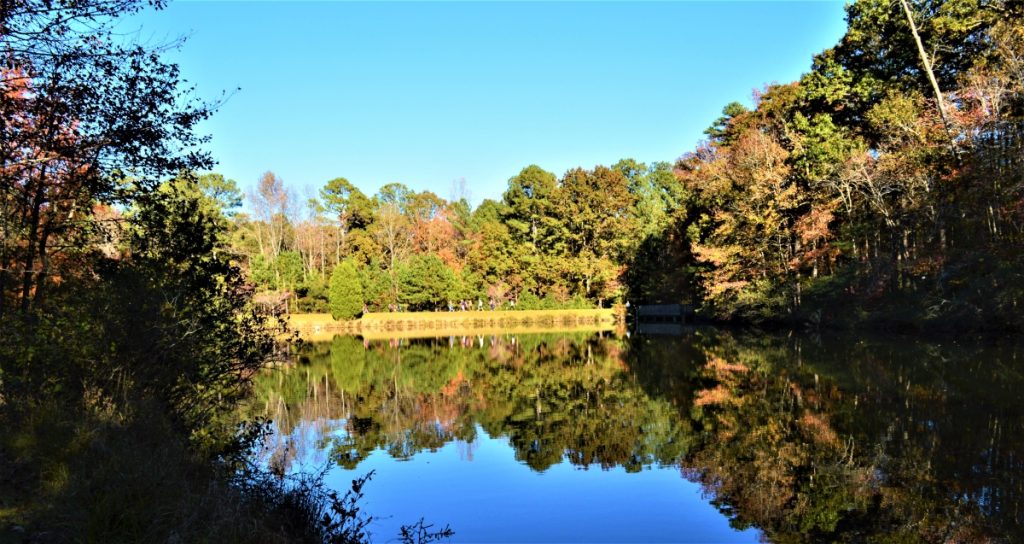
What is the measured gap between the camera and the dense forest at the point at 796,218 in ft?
78.4

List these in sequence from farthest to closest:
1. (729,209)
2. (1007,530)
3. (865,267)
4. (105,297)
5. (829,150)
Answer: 1. (729,209)
2. (829,150)
3. (865,267)
4. (105,297)
5. (1007,530)

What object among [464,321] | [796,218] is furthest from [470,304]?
[796,218]

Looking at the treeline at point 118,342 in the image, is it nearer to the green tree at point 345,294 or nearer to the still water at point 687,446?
the still water at point 687,446

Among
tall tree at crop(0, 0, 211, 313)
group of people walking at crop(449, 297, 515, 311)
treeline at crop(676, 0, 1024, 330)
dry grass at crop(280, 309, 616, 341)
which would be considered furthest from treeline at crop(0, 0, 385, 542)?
group of people walking at crop(449, 297, 515, 311)

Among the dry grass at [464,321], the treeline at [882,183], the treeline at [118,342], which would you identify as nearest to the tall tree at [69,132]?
the treeline at [118,342]

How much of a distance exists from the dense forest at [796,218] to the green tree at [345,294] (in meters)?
0.23

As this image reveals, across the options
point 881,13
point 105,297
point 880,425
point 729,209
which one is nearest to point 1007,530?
point 880,425

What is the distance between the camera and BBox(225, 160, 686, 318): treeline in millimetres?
56031

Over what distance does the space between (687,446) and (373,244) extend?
2225 inches

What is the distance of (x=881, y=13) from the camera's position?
3064 cm

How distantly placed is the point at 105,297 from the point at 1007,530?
31.1ft

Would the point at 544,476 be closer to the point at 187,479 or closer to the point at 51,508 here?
the point at 187,479

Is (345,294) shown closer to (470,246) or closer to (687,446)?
(470,246)

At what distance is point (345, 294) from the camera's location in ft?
171
